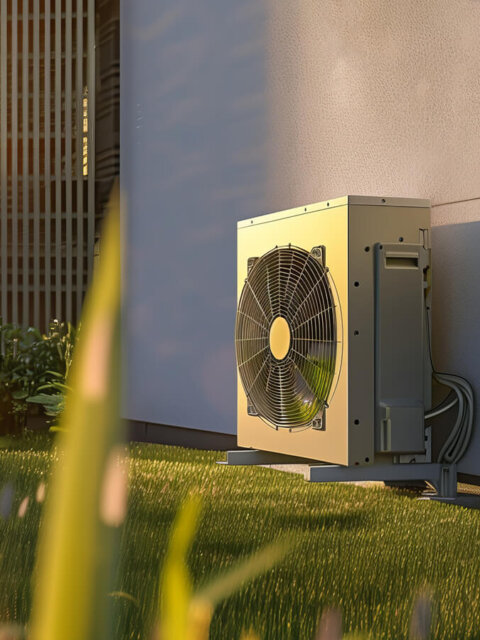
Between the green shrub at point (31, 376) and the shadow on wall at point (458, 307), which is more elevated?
the shadow on wall at point (458, 307)

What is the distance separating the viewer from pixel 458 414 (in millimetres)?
3674

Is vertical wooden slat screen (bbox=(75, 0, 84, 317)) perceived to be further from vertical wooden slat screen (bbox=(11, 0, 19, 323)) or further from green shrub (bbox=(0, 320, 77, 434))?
green shrub (bbox=(0, 320, 77, 434))

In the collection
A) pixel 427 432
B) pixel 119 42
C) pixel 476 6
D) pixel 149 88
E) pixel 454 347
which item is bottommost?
pixel 427 432

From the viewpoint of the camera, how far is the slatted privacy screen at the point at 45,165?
29.0ft

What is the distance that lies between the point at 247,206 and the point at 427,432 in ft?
7.54

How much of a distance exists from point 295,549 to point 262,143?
310 cm

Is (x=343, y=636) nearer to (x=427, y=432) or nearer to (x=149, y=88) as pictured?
(x=427, y=432)

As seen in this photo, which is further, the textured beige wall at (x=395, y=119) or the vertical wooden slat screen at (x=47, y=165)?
the vertical wooden slat screen at (x=47, y=165)

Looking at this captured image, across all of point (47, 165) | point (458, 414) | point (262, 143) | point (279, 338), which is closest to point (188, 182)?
point (262, 143)

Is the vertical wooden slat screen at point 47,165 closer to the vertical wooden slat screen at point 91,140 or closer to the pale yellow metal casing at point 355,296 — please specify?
the vertical wooden slat screen at point 91,140

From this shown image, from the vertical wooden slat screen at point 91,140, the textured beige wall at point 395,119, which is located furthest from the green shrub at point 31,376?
the textured beige wall at point 395,119

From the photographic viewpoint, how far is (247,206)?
5.60 m

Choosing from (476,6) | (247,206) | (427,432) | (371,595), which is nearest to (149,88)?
(247,206)

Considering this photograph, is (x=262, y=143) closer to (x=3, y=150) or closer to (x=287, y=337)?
(x=287, y=337)
